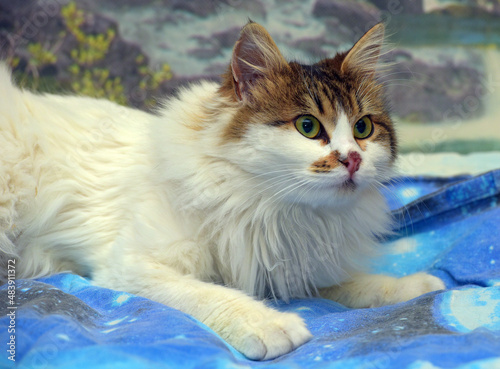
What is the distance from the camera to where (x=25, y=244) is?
5.95ft

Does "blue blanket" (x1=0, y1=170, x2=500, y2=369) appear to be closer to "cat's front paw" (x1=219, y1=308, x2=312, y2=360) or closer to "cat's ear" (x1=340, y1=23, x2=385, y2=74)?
"cat's front paw" (x1=219, y1=308, x2=312, y2=360)

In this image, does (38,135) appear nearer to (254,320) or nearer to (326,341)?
(254,320)

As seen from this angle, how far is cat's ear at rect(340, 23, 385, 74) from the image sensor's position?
1.70 metres

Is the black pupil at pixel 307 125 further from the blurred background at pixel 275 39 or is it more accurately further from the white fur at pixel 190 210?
the blurred background at pixel 275 39

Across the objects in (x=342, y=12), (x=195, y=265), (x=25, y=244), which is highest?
(x=342, y=12)

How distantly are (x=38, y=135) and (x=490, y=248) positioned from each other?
1.77m

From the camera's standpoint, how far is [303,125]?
1508mm

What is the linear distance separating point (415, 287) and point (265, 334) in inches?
27.2

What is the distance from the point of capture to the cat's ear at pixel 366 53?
5.58 feet

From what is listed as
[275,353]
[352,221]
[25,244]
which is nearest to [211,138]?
[352,221]

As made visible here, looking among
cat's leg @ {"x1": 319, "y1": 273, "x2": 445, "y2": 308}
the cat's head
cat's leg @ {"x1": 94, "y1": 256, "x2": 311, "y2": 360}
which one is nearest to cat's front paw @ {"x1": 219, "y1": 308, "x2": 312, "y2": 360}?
cat's leg @ {"x1": 94, "y1": 256, "x2": 311, "y2": 360}

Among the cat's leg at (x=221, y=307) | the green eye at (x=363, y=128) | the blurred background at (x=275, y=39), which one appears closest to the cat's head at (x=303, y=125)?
the green eye at (x=363, y=128)

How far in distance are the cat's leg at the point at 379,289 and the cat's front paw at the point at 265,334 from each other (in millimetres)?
500

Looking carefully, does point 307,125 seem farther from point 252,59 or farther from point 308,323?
point 308,323
